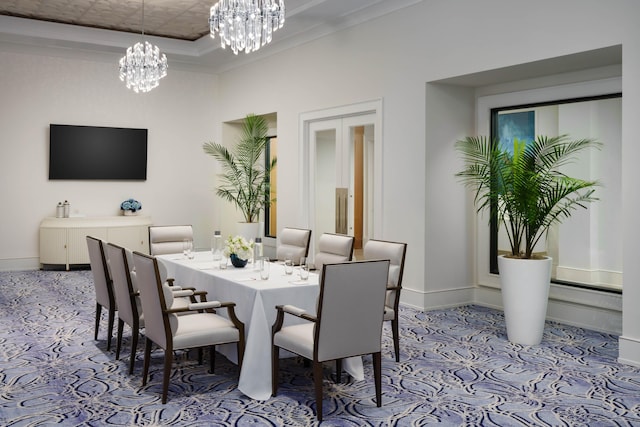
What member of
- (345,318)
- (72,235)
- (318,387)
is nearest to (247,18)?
(345,318)

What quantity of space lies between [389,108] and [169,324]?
437 cm

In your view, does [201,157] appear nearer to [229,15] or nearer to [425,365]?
[229,15]

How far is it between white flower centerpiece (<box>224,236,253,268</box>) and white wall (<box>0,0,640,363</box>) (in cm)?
260

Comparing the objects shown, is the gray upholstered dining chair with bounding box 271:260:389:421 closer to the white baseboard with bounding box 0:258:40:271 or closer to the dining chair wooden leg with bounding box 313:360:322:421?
the dining chair wooden leg with bounding box 313:360:322:421

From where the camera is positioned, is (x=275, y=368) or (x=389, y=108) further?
(x=389, y=108)

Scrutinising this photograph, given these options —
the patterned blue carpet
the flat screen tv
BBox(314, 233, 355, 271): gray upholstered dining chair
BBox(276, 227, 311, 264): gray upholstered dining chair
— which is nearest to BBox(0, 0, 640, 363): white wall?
the flat screen tv

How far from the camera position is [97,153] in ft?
34.3

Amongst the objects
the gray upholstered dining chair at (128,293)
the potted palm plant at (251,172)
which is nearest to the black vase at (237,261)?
the gray upholstered dining chair at (128,293)

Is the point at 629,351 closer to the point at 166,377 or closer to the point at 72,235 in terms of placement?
the point at 166,377

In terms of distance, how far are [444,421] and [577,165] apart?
12.1 ft

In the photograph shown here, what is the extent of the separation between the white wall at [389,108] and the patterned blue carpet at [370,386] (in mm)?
851

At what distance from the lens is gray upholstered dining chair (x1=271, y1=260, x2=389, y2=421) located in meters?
3.62

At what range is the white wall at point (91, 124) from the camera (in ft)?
32.3

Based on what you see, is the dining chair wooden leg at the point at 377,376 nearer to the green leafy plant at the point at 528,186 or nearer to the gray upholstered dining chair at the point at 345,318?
the gray upholstered dining chair at the point at 345,318
